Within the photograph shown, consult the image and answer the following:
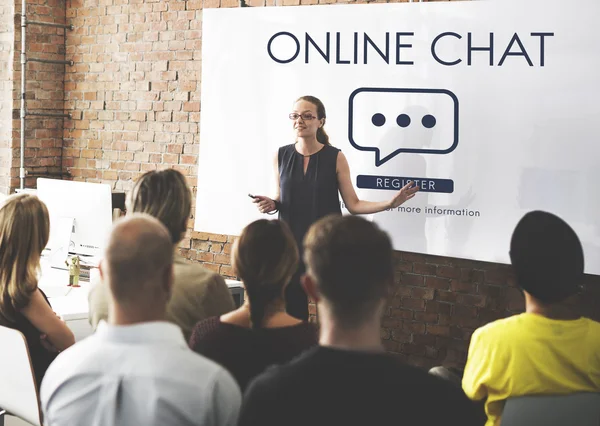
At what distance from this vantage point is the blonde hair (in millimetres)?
2871

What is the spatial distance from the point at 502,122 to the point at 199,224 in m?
2.09

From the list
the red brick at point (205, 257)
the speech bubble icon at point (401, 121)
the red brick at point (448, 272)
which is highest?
the speech bubble icon at point (401, 121)

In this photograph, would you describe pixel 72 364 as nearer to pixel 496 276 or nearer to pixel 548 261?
pixel 548 261

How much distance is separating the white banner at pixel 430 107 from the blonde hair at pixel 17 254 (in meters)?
2.20

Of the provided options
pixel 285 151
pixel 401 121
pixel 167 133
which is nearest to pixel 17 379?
pixel 285 151

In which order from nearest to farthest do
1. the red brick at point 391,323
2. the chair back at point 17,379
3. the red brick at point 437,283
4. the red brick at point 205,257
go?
the chair back at point 17,379, the red brick at point 437,283, the red brick at point 391,323, the red brick at point 205,257

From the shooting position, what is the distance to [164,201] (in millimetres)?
2709

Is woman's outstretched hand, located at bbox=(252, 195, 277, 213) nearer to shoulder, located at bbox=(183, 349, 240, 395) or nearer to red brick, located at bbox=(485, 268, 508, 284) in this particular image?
red brick, located at bbox=(485, 268, 508, 284)

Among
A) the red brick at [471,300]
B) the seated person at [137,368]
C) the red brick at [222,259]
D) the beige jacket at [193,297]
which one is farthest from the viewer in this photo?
the red brick at [222,259]

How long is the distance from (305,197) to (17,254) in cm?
193

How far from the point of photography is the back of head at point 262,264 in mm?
2205

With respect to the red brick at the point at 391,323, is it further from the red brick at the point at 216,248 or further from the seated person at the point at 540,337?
the seated person at the point at 540,337

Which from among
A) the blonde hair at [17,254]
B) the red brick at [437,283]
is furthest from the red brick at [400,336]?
the blonde hair at [17,254]

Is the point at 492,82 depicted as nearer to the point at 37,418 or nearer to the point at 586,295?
the point at 586,295
